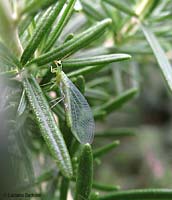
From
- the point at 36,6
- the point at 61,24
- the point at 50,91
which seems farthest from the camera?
the point at 50,91

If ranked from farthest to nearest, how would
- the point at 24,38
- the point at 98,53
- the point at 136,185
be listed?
the point at 136,185 < the point at 98,53 < the point at 24,38

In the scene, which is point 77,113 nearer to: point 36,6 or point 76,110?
point 76,110

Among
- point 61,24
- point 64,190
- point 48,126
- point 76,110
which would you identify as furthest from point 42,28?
point 64,190

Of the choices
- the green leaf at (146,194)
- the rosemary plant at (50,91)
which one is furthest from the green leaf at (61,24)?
the green leaf at (146,194)

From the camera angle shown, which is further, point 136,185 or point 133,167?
point 133,167

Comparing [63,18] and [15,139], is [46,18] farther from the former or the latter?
[15,139]

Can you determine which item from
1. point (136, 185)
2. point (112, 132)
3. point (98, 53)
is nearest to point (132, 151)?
point (136, 185)
